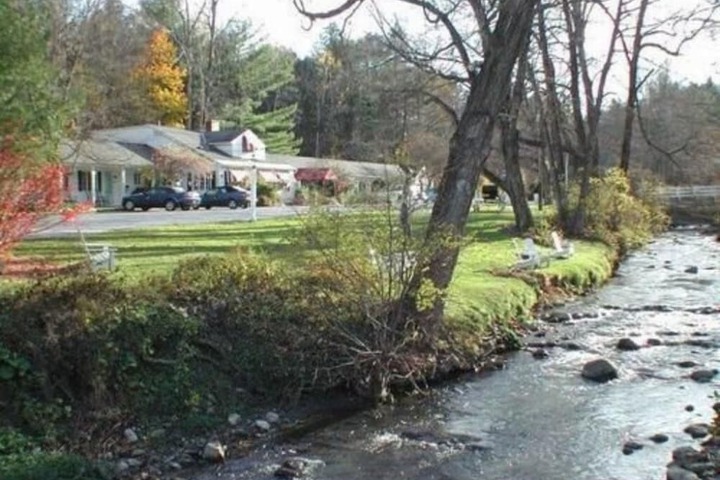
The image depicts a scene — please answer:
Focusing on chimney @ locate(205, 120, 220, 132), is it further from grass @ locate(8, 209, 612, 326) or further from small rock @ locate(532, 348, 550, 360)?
small rock @ locate(532, 348, 550, 360)

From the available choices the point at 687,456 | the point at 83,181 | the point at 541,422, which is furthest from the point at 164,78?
the point at 687,456

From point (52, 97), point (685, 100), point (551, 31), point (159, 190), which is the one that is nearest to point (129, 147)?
point (159, 190)

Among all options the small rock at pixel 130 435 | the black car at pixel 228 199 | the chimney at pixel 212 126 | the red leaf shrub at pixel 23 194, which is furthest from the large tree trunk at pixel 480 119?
the chimney at pixel 212 126

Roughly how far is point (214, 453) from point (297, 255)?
12.5ft

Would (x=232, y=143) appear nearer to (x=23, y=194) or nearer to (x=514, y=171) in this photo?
(x=514, y=171)

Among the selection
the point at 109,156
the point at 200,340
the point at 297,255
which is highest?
the point at 109,156

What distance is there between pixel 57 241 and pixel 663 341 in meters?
14.5

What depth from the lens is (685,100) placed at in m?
55.4

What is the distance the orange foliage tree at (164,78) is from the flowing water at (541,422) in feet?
158

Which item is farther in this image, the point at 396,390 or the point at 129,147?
the point at 129,147

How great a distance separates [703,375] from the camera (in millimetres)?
11867

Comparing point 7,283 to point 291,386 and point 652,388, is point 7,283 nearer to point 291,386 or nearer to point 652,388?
point 291,386

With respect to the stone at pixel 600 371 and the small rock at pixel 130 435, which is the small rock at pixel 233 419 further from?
the stone at pixel 600 371

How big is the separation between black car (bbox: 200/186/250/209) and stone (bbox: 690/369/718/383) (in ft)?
129
